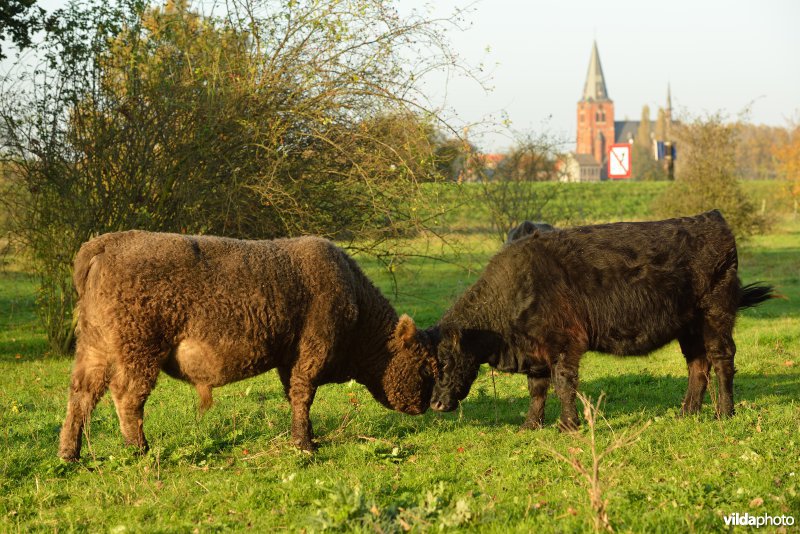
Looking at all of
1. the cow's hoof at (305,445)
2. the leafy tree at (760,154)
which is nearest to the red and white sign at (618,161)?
the leafy tree at (760,154)

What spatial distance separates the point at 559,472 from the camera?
6023mm

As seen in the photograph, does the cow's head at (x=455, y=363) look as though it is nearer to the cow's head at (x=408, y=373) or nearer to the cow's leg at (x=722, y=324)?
the cow's head at (x=408, y=373)

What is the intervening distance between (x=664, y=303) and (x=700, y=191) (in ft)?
72.3

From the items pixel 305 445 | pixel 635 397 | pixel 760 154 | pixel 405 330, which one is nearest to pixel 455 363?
pixel 405 330

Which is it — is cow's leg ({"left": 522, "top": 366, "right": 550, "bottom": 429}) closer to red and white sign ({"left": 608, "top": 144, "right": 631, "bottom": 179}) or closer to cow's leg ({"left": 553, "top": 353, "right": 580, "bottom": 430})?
cow's leg ({"left": 553, "top": 353, "right": 580, "bottom": 430})

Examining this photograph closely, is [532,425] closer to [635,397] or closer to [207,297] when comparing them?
[635,397]

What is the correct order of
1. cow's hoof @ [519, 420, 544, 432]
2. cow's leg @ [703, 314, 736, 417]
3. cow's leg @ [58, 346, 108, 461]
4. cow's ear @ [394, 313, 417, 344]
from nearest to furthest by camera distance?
cow's leg @ [58, 346, 108, 461]
cow's ear @ [394, 313, 417, 344]
cow's hoof @ [519, 420, 544, 432]
cow's leg @ [703, 314, 736, 417]

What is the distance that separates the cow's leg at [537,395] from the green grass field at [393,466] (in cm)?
17

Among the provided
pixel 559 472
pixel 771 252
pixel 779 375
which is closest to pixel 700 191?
pixel 771 252

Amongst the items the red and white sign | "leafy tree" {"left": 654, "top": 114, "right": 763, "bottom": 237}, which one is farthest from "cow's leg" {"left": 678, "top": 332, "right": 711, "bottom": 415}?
the red and white sign

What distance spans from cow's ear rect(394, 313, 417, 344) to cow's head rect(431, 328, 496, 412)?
1.37ft

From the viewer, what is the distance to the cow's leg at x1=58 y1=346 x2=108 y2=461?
22.0ft

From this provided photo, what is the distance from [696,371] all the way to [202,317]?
510 cm

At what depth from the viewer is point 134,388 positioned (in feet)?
21.6
